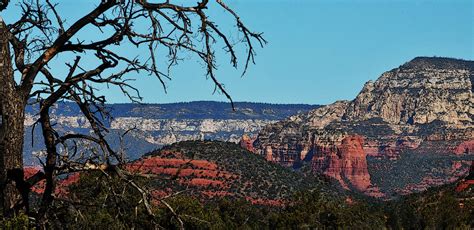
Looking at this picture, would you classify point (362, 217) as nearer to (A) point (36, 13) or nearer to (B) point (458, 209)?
(B) point (458, 209)

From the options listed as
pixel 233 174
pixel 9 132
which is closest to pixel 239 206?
pixel 9 132

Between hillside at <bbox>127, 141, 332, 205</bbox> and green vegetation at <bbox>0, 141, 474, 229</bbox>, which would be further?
hillside at <bbox>127, 141, 332, 205</bbox>

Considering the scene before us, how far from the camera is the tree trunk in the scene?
27.2 ft

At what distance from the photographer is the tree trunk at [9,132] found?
8.29 meters

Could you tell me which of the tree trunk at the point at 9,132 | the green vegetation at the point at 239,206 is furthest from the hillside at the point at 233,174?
the tree trunk at the point at 9,132

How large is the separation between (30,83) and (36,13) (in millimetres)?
1310

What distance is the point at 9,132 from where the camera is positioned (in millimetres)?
8344

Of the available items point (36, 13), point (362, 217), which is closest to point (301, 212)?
point (362, 217)

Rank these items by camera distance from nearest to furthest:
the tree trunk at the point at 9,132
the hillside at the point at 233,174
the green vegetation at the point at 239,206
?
the tree trunk at the point at 9,132
the green vegetation at the point at 239,206
the hillside at the point at 233,174

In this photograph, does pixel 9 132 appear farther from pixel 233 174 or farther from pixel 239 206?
pixel 233 174

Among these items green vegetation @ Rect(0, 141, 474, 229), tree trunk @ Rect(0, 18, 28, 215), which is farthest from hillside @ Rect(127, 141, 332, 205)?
tree trunk @ Rect(0, 18, 28, 215)

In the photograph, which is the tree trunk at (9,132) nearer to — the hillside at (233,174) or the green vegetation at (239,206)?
the green vegetation at (239,206)

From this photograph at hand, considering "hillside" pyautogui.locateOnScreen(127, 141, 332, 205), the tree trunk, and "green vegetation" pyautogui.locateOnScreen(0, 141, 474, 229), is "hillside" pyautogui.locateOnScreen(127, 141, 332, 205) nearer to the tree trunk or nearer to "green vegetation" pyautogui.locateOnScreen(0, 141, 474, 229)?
"green vegetation" pyautogui.locateOnScreen(0, 141, 474, 229)

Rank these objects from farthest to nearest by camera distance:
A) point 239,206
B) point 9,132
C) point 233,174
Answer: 1. point 233,174
2. point 239,206
3. point 9,132
